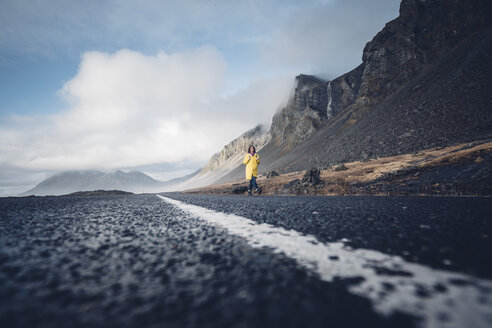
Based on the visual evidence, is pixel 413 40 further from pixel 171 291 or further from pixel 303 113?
pixel 171 291

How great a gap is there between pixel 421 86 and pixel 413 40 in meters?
22.4

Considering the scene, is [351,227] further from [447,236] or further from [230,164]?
[230,164]

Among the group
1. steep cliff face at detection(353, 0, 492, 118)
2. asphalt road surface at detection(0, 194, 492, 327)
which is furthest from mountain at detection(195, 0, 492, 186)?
asphalt road surface at detection(0, 194, 492, 327)

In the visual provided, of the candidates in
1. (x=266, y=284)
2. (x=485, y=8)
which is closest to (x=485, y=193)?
(x=266, y=284)

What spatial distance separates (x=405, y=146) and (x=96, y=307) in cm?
4095

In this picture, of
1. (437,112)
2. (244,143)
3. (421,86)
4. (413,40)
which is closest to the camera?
(437,112)

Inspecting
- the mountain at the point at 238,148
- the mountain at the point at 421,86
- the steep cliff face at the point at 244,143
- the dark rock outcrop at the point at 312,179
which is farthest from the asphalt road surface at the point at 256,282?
the steep cliff face at the point at 244,143

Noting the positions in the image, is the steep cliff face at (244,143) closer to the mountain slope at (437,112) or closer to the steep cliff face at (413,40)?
the steep cliff face at (413,40)

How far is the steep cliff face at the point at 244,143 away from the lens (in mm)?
146925

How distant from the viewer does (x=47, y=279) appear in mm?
1363

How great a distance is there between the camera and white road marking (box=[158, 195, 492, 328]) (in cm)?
88

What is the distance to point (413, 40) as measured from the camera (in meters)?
56.6

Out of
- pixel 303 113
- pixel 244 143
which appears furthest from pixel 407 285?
pixel 244 143

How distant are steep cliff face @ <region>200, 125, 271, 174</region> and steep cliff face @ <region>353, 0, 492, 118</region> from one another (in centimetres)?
8209
